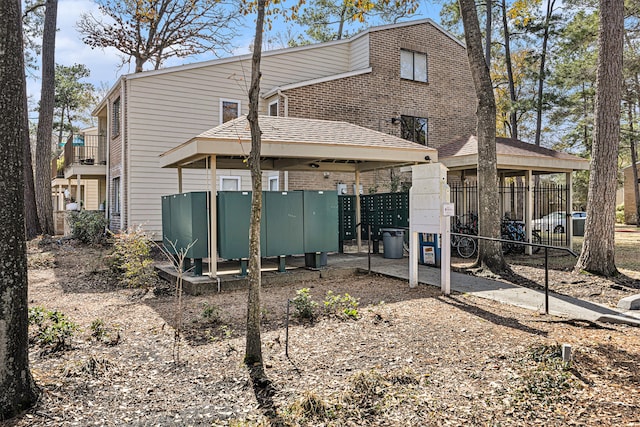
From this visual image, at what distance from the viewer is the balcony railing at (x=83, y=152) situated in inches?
768

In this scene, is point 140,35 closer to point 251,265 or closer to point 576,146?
point 251,265

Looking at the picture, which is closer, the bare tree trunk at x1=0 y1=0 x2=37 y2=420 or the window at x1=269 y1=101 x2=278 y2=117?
the bare tree trunk at x1=0 y1=0 x2=37 y2=420

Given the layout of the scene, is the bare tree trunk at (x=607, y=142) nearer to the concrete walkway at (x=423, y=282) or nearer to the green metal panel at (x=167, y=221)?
the concrete walkway at (x=423, y=282)

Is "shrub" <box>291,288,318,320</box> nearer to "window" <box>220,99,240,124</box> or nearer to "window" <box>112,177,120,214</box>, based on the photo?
"window" <box>220,99,240,124</box>

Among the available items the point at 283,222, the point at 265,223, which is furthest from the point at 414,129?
the point at 265,223

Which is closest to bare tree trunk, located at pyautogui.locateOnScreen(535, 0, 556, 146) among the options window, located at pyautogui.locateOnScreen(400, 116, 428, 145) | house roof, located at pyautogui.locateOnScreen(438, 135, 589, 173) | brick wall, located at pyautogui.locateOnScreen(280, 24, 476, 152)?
brick wall, located at pyautogui.locateOnScreen(280, 24, 476, 152)

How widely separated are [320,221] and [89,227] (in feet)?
32.8

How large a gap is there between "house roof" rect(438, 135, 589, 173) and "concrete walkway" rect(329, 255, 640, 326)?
12.4 feet

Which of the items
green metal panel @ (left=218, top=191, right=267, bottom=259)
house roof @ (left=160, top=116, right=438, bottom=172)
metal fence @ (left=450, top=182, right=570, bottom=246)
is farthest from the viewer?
metal fence @ (left=450, top=182, right=570, bottom=246)

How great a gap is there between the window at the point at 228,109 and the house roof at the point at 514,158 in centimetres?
685

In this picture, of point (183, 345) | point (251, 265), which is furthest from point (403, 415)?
point (183, 345)

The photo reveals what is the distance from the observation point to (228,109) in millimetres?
15516

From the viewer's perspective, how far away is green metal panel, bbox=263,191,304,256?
8773 millimetres

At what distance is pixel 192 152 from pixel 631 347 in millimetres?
6885
